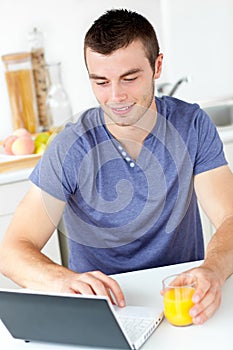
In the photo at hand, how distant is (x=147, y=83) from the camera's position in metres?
1.84

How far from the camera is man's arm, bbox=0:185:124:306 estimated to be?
1.59 m

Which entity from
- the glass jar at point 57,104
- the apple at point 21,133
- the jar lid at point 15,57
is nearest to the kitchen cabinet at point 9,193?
the apple at point 21,133

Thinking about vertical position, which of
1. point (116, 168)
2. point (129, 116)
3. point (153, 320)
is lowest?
point (153, 320)

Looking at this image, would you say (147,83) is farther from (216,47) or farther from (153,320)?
(216,47)

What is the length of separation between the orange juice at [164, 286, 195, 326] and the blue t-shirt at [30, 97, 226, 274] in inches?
16.6

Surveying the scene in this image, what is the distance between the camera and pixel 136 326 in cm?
152

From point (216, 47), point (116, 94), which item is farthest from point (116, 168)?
point (216, 47)

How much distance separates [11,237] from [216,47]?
6.79 ft

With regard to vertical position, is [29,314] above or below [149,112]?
below

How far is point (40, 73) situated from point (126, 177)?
1.49 m

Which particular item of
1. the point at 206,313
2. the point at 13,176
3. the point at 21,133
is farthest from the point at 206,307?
the point at 21,133

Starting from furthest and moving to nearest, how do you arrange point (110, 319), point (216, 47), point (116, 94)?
point (216, 47)
point (116, 94)
point (110, 319)

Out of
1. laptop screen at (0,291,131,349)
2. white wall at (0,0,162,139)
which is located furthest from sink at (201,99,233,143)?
laptop screen at (0,291,131,349)

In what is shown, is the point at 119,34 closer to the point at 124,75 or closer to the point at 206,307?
the point at 124,75
